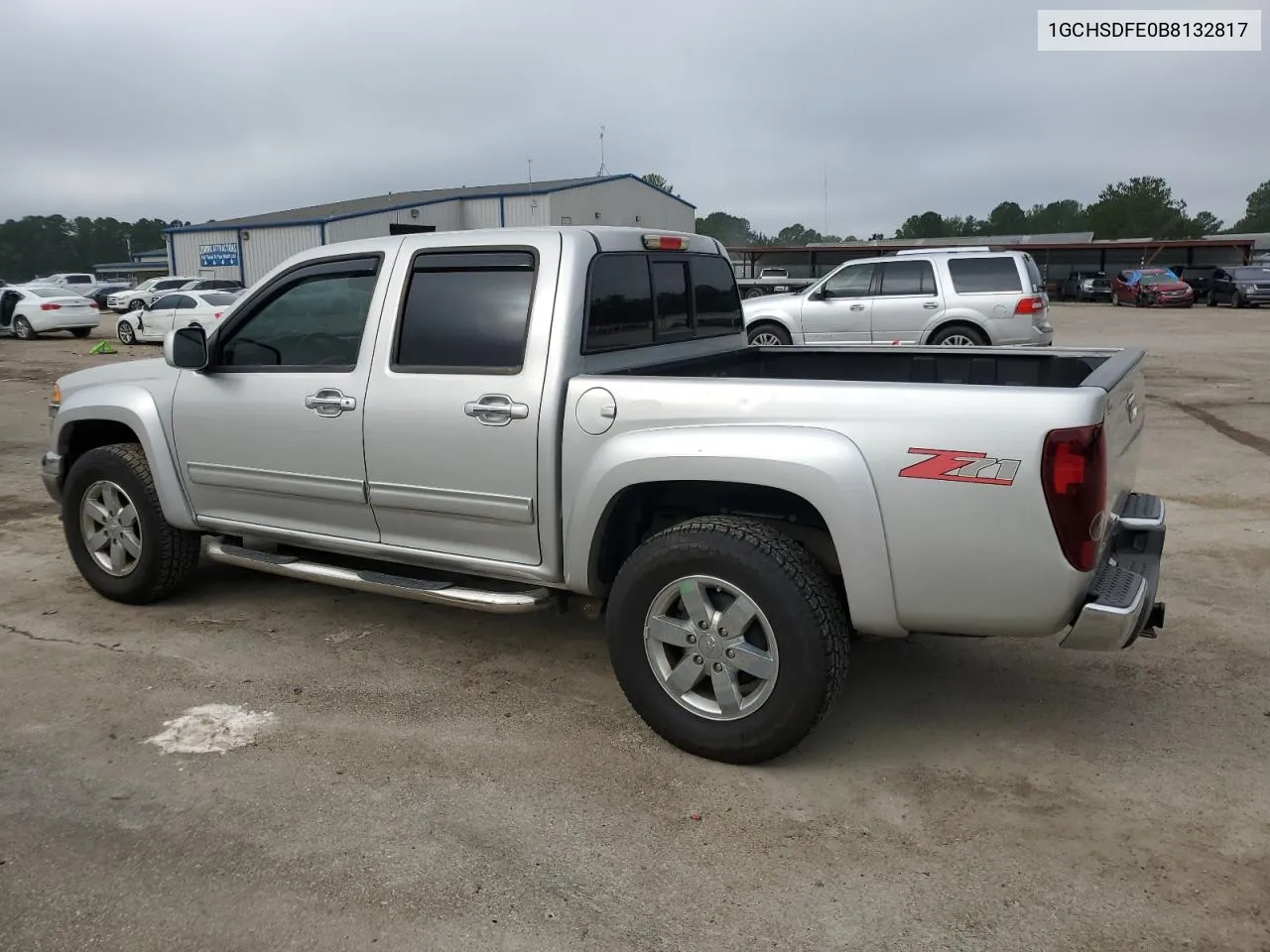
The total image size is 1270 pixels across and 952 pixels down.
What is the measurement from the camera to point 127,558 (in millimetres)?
5129

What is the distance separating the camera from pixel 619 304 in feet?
13.7

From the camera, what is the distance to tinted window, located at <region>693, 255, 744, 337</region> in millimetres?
4871

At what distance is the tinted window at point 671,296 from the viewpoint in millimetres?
4504

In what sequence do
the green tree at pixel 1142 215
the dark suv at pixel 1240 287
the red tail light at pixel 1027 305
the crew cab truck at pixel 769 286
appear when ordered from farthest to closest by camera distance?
1. the green tree at pixel 1142 215
2. the dark suv at pixel 1240 287
3. the crew cab truck at pixel 769 286
4. the red tail light at pixel 1027 305

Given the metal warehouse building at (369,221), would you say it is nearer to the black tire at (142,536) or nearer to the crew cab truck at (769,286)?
the crew cab truck at (769,286)

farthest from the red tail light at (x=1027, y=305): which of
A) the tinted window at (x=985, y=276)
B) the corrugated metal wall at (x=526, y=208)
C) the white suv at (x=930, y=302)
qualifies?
the corrugated metal wall at (x=526, y=208)

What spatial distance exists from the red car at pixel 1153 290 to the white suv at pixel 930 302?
82.7ft

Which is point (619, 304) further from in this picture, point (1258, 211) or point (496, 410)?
point (1258, 211)

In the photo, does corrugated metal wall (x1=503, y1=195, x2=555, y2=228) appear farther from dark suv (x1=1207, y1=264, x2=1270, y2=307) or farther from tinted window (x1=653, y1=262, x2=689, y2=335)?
tinted window (x1=653, y1=262, x2=689, y2=335)

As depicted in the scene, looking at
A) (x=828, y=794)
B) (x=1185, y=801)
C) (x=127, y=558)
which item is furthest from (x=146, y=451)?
(x=1185, y=801)

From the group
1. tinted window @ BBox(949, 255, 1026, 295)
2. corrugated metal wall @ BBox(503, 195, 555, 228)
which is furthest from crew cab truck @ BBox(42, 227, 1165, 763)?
corrugated metal wall @ BBox(503, 195, 555, 228)

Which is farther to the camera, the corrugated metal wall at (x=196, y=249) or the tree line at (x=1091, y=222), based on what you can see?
the tree line at (x=1091, y=222)

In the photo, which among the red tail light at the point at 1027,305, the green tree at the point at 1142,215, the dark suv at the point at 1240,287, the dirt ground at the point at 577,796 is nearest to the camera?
the dirt ground at the point at 577,796

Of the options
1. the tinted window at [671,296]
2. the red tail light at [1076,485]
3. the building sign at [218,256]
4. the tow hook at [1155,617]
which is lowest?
the tow hook at [1155,617]
